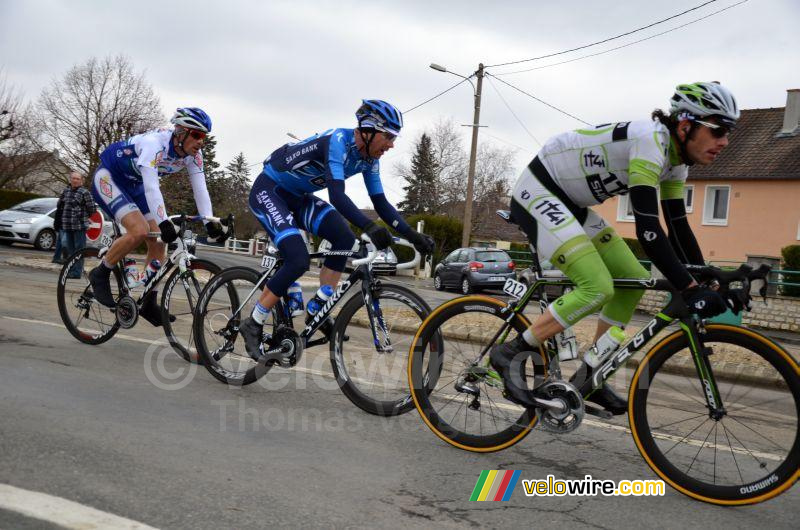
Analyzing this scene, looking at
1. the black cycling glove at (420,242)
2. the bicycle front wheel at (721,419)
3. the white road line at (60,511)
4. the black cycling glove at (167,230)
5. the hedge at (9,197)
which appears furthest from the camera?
the hedge at (9,197)

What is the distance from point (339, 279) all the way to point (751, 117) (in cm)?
3607

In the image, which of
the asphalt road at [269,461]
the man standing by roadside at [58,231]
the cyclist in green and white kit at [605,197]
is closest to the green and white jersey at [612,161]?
the cyclist in green and white kit at [605,197]

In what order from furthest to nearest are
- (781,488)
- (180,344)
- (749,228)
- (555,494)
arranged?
(749,228)
(180,344)
(555,494)
(781,488)

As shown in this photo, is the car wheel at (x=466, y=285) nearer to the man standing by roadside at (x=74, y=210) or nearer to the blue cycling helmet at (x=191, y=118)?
the man standing by roadside at (x=74, y=210)

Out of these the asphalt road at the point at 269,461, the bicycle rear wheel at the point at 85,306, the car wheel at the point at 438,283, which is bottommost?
the car wheel at the point at 438,283

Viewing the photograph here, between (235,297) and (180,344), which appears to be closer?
(235,297)

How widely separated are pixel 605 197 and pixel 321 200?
235cm

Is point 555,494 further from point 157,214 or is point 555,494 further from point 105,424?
point 157,214

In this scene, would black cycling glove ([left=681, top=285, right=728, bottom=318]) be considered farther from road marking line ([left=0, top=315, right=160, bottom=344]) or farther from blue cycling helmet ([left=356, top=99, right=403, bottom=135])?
road marking line ([left=0, top=315, right=160, bottom=344])

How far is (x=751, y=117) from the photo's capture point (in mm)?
35906

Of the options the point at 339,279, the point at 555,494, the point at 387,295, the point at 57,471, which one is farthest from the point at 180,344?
the point at 555,494

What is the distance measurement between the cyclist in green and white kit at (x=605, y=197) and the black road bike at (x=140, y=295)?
2.88 metres

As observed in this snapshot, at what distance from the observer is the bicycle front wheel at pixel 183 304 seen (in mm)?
6098

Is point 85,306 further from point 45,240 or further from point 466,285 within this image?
point 466,285
